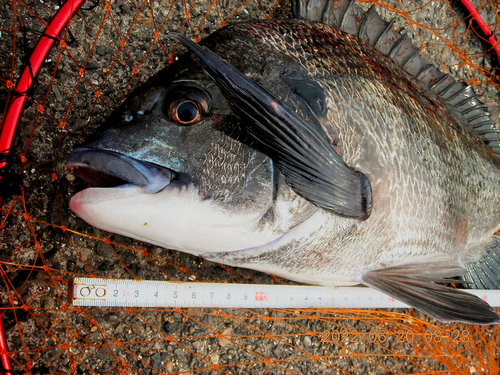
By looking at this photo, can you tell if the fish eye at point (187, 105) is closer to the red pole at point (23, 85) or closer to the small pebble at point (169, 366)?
the red pole at point (23, 85)

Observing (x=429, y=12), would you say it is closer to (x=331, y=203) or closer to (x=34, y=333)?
(x=331, y=203)

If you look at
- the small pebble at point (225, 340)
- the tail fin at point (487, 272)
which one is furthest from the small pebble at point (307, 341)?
the tail fin at point (487, 272)

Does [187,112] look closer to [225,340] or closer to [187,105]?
[187,105]

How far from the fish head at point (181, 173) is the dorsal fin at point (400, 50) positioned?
2.72 feet

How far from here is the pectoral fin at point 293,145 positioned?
110 centimetres

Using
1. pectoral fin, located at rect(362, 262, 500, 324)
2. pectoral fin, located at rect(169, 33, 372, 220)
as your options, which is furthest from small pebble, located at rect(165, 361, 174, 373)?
pectoral fin, located at rect(169, 33, 372, 220)

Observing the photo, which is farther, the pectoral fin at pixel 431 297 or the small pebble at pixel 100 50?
the small pebble at pixel 100 50

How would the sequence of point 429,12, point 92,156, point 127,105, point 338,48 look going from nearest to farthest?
point 92,156, point 127,105, point 338,48, point 429,12

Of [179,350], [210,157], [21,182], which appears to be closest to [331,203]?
[210,157]

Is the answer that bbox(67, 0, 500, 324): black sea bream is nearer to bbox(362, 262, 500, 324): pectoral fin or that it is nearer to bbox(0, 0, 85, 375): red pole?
bbox(362, 262, 500, 324): pectoral fin

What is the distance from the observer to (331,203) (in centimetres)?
135

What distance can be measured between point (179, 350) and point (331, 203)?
3.95 ft

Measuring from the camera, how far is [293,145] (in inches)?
48.4

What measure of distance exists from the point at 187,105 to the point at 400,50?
134 centimetres
